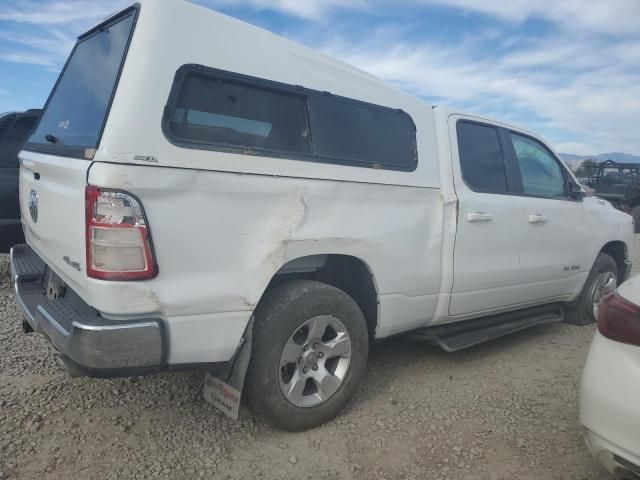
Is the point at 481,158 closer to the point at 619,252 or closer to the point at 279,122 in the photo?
the point at 279,122

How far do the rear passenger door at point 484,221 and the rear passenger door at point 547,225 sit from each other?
0.41 ft

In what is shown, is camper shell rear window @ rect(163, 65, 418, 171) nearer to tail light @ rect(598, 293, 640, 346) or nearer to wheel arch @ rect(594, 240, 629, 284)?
tail light @ rect(598, 293, 640, 346)

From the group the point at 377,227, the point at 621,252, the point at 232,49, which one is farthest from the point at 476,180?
the point at 621,252

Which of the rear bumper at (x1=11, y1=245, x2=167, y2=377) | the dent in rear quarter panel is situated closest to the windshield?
the dent in rear quarter panel

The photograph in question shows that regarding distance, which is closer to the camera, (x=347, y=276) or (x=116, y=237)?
(x=116, y=237)

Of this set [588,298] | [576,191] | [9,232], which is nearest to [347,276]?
[576,191]

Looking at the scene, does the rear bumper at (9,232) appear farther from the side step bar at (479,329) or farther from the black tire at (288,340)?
the side step bar at (479,329)

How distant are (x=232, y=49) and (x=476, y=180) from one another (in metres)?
2.00

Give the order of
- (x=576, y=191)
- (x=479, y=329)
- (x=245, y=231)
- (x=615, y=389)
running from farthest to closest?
(x=576, y=191)
(x=479, y=329)
(x=245, y=231)
(x=615, y=389)

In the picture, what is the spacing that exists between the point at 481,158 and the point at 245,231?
212 centimetres

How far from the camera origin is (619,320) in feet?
6.95

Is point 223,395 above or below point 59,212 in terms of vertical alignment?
below

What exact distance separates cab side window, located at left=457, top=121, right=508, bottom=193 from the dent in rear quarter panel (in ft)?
2.25

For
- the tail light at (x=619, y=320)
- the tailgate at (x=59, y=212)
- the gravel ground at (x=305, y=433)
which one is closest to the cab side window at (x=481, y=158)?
the gravel ground at (x=305, y=433)
